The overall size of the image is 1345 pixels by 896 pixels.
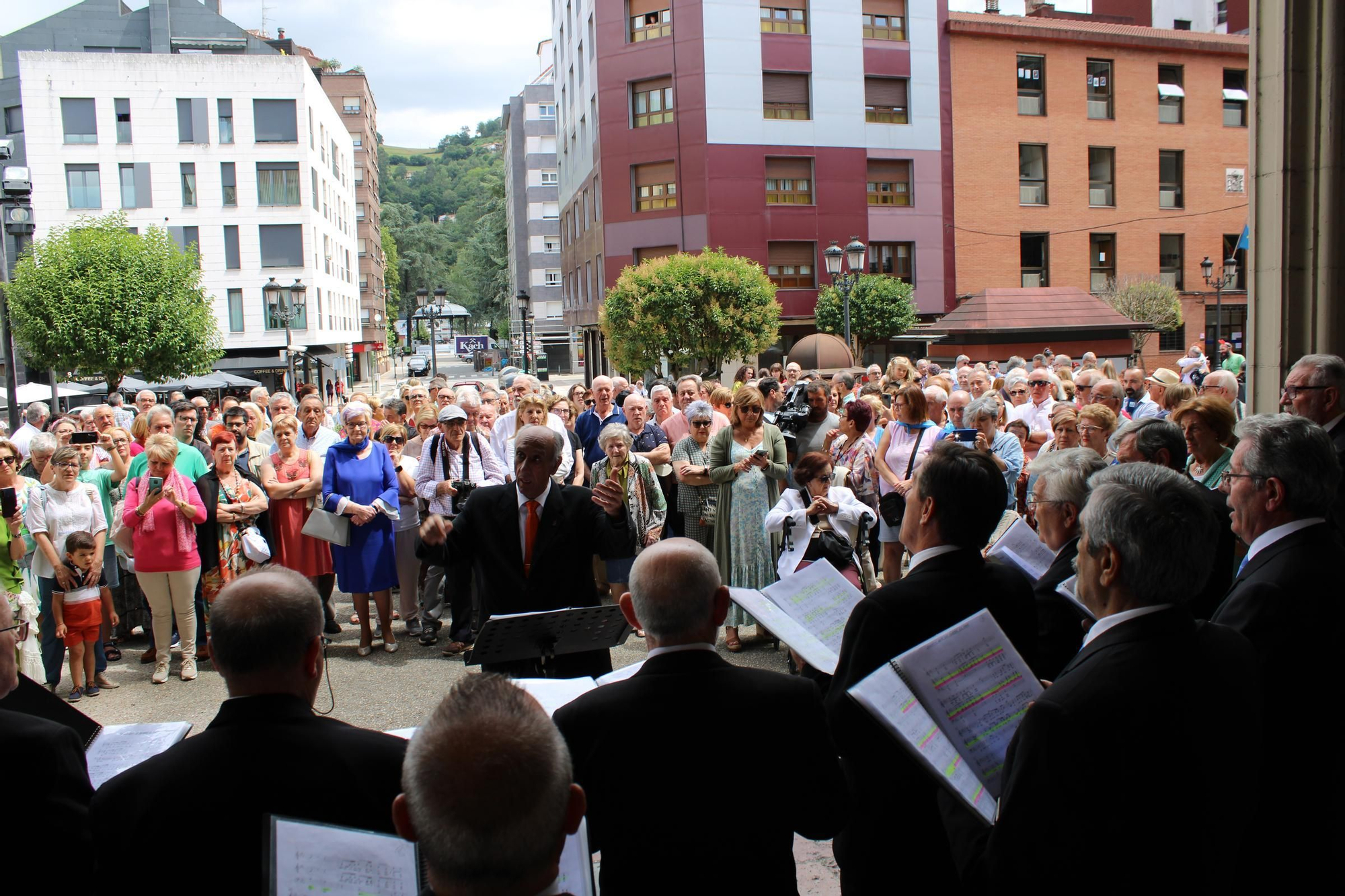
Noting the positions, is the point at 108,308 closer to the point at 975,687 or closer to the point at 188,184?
the point at 188,184

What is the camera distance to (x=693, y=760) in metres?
2.37

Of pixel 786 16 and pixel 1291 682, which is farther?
pixel 786 16

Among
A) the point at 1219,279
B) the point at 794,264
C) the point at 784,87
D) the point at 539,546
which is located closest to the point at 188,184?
the point at 784,87

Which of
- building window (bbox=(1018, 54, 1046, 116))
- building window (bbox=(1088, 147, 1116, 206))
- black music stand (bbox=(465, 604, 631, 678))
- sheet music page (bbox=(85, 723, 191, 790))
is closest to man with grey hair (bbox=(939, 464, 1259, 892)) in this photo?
black music stand (bbox=(465, 604, 631, 678))

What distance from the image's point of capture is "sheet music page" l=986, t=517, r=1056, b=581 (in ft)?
12.1

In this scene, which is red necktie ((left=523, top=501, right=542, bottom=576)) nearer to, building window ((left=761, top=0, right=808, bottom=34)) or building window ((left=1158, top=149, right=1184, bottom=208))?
building window ((left=761, top=0, right=808, bottom=34))

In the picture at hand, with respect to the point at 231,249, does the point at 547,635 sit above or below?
below

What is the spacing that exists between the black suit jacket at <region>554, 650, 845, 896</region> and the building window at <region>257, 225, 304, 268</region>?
45.7m

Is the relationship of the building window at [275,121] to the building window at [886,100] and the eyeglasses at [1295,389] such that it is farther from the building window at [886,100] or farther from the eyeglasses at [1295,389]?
the eyeglasses at [1295,389]

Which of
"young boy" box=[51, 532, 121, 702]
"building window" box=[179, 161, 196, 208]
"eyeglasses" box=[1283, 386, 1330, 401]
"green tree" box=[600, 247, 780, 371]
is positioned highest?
"building window" box=[179, 161, 196, 208]

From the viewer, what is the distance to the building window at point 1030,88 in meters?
36.9

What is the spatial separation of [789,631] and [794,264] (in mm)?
33469

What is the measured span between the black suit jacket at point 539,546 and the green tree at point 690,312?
76.2 feet

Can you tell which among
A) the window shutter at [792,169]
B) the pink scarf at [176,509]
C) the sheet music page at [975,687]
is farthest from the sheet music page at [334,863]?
the window shutter at [792,169]
